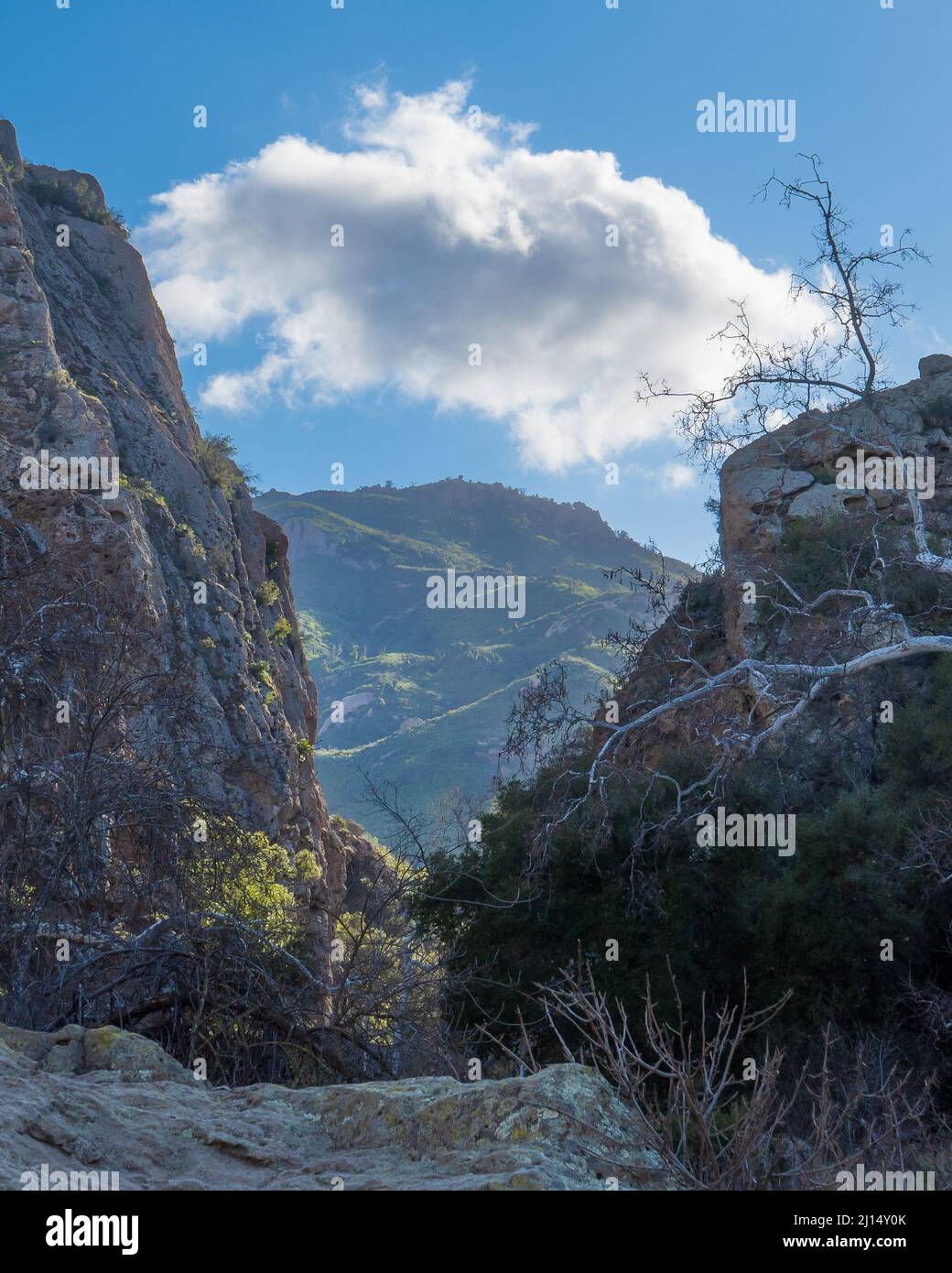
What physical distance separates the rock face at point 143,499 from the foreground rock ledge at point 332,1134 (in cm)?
1026

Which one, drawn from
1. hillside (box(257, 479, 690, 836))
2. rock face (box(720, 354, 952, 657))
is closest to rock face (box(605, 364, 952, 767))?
rock face (box(720, 354, 952, 657))

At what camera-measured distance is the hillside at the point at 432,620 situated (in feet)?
316

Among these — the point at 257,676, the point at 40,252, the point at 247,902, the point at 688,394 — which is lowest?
the point at 247,902

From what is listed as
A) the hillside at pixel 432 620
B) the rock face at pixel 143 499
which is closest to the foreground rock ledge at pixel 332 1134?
the rock face at pixel 143 499

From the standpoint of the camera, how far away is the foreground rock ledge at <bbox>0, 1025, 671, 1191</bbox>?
3.15m

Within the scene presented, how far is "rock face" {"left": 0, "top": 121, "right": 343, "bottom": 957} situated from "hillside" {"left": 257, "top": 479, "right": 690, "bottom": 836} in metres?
37.0

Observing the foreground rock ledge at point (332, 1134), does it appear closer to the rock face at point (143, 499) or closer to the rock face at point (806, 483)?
the rock face at point (143, 499)

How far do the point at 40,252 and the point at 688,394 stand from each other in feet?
99.1

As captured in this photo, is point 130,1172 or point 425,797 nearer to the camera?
point 130,1172

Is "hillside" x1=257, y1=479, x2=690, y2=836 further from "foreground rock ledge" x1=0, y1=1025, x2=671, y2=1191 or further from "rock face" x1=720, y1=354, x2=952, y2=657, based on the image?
"foreground rock ledge" x1=0, y1=1025, x2=671, y2=1191

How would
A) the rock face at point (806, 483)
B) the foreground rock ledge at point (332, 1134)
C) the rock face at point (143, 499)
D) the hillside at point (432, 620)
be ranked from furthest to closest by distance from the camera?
the hillside at point (432, 620), the rock face at point (806, 483), the rock face at point (143, 499), the foreground rock ledge at point (332, 1134)
